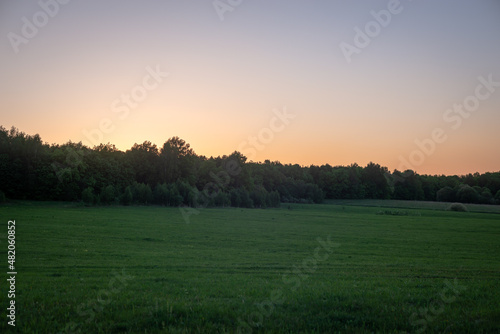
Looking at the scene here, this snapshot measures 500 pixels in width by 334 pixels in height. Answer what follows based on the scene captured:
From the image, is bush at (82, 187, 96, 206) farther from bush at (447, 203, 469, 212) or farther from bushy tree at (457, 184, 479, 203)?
bushy tree at (457, 184, 479, 203)

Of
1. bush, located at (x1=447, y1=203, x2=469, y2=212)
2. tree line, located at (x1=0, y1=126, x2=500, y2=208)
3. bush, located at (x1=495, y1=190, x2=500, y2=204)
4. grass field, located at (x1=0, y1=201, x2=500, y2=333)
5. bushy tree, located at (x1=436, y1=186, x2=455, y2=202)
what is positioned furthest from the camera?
bushy tree, located at (x1=436, y1=186, x2=455, y2=202)

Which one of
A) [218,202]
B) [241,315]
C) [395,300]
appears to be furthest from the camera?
[218,202]

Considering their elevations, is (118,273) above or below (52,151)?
below

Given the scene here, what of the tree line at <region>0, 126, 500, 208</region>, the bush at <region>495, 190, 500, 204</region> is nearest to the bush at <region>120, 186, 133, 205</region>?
the tree line at <region>0, 126, 500, 208</region>

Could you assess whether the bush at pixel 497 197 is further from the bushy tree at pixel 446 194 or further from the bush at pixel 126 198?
the bush at pixel 126 198

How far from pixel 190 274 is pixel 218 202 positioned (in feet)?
291

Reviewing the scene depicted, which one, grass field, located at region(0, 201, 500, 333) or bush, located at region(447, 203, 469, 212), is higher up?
grass field, located at region(0, 201, 500, 333)

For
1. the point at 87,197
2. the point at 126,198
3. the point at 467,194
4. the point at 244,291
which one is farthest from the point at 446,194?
the point at 244,291

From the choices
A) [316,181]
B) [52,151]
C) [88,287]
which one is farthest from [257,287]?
[316,181]

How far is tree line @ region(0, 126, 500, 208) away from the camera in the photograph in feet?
301

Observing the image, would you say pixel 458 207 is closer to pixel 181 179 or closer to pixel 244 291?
pixel 181 179

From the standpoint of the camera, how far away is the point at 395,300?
10453 millimetres

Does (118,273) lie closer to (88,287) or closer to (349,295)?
(88,287)

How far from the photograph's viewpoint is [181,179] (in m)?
120
